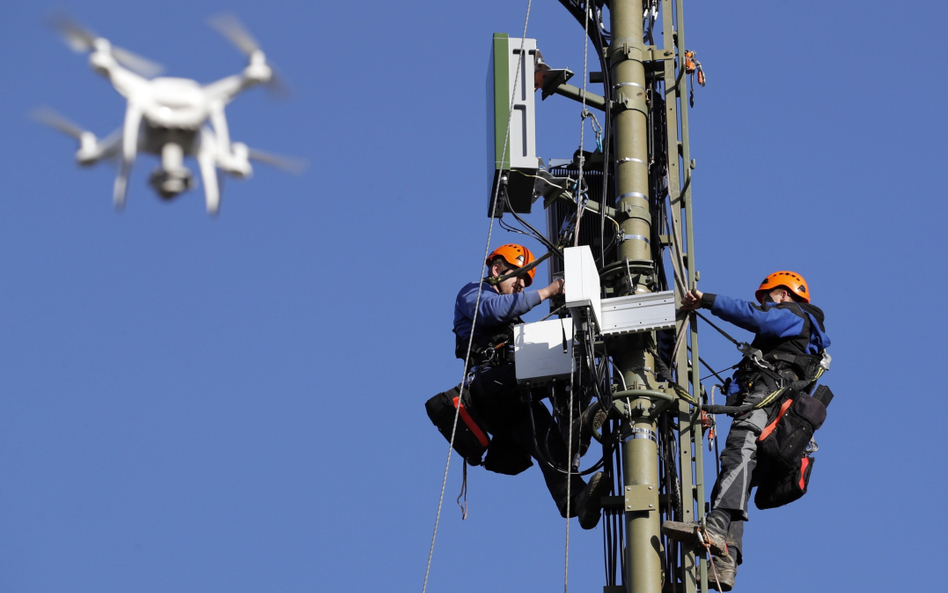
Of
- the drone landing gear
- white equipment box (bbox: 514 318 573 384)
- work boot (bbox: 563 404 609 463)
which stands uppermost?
white equipment box (bbox: 514 318 573 384)

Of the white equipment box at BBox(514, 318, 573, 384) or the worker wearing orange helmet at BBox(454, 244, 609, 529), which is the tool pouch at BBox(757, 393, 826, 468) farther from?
the white equipment box at BBox(514, 318, 573, 384)

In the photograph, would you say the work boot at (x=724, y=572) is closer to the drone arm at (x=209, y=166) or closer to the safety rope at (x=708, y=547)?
the safety rope at (x=708, y=547)

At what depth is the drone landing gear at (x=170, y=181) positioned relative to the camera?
199 inches

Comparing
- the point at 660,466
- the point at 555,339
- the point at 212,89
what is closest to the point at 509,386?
the point at 555,339

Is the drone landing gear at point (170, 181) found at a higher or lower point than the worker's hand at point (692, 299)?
lower

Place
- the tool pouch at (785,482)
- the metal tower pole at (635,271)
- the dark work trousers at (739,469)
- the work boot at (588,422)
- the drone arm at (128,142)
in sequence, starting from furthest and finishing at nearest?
the tool pouch at (785,482) < the work boot at (588,422) < the dark work trousers at (739,469) < the metal tower pole at (635,271) < the drone arm at (128,142)

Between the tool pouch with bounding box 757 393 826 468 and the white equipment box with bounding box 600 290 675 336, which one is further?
the tool pouch with bounding box 757 393 826 468

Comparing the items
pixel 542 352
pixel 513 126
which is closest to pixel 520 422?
pixel 542 352

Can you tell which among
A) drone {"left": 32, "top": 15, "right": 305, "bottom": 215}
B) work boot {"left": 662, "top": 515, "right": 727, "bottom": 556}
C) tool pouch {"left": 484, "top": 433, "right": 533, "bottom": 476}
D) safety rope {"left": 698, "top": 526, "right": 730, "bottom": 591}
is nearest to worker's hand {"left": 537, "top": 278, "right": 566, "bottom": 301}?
tool pouch {"left": 484, "top": 433, "right": 533, "bottom": 476}

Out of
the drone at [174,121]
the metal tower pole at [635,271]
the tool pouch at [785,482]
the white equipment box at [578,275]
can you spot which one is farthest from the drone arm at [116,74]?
the tool pouch at [785,482]

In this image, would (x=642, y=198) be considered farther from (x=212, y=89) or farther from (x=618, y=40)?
(x=212, y=89)

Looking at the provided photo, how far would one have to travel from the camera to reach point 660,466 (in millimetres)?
10445

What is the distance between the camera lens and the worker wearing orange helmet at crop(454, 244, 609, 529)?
11016mm

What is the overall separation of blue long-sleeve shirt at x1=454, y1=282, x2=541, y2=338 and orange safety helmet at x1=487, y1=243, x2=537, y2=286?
370mm
